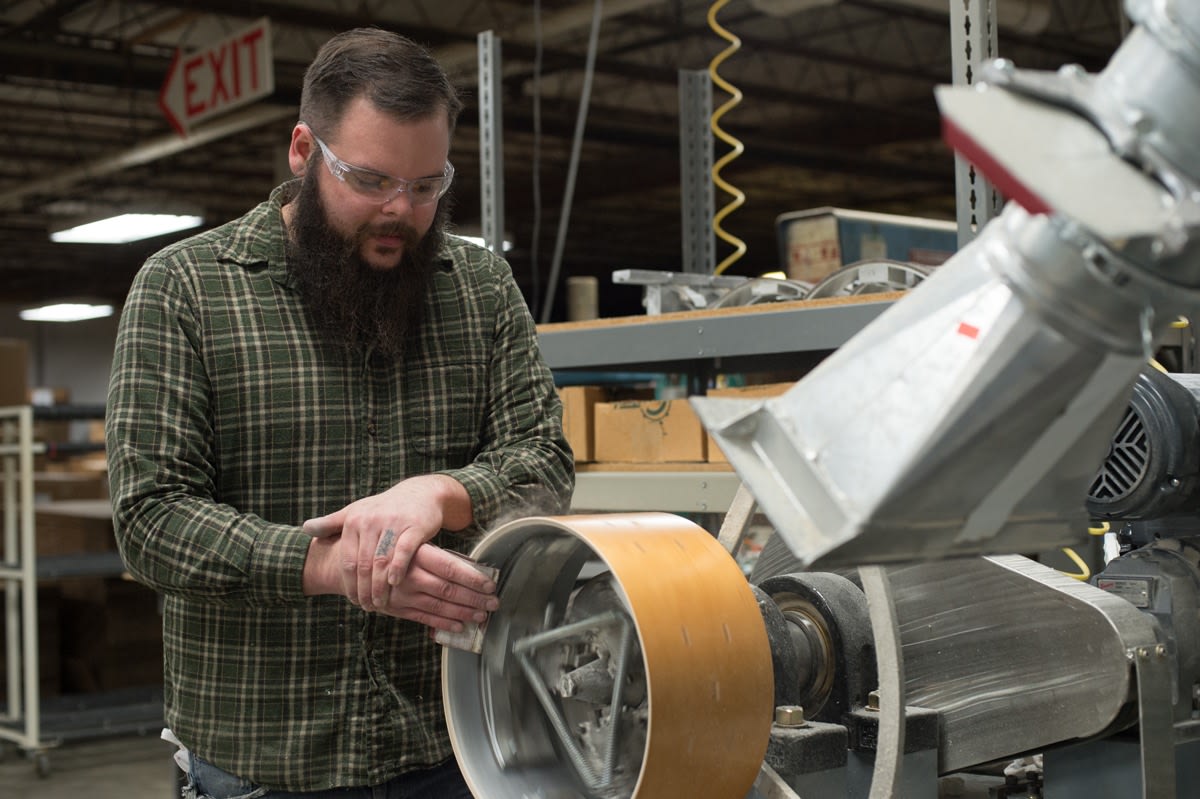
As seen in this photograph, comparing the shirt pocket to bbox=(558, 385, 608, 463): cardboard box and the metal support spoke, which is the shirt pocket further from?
bbox=(558, 385, 608, 463): cardboard box

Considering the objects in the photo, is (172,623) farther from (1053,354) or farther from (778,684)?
(1053,354)

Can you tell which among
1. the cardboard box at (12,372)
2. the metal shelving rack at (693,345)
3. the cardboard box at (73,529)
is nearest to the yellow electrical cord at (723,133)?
the metal shelving rack at (693,345)

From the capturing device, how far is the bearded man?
123 cm

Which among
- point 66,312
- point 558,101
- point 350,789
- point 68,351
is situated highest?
point 558,101

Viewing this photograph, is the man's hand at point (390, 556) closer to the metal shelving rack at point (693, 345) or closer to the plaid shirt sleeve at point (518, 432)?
the plaid shirt sleeve at point (518, 432)

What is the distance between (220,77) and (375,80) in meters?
4.53

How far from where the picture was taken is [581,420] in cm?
268

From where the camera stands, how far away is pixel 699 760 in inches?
35.4

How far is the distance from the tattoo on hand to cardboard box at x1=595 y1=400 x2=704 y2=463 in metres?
1.35

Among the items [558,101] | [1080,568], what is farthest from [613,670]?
[558,101]

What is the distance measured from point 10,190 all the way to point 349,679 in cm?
1053

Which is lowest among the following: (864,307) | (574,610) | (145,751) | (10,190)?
(145,751)

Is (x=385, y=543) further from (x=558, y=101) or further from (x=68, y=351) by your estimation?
(x=68, y=351)

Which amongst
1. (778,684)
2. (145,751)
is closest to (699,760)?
(778,684)
